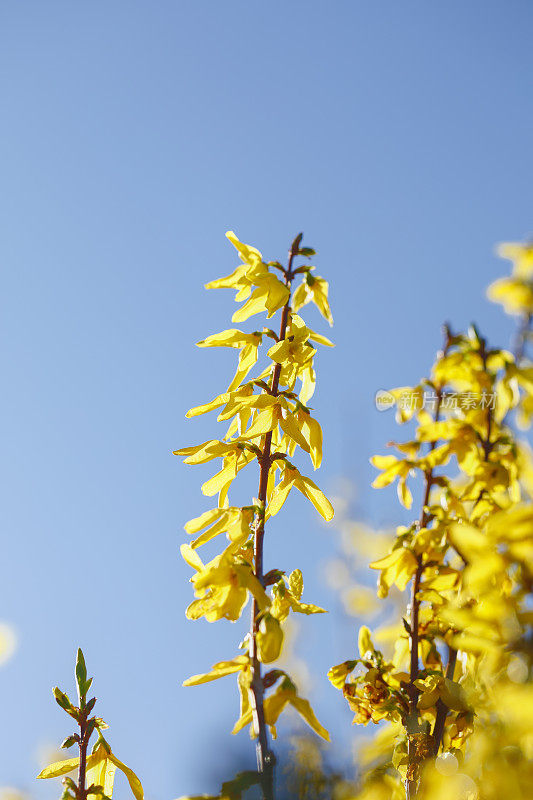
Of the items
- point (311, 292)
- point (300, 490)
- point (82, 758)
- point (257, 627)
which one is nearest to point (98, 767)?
point (82, 758)

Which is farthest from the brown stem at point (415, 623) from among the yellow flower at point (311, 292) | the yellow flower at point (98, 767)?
the yellow flower at point (98, 767)

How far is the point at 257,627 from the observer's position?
3.78ft

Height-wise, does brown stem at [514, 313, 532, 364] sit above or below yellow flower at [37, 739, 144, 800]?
above

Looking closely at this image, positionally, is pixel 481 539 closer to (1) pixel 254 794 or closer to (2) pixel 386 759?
(1) pixel 254 794

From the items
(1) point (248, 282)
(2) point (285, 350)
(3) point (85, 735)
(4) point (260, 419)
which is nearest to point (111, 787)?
(3) point (85, 735)

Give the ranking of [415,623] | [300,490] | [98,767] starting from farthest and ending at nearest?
1. [415,623]
2. [300,490]
3. [98,767]

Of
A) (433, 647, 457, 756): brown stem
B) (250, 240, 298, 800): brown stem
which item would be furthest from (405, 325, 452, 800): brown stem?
(250, 240, 298, 800): brown stem

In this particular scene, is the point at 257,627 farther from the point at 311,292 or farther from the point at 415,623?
the point at 311,292

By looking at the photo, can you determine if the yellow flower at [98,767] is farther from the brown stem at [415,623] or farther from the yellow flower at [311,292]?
the yellow flower at [311,292]

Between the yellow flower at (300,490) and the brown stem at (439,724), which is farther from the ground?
the yellow flower at (300,490)

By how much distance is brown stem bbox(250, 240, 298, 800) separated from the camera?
103cm

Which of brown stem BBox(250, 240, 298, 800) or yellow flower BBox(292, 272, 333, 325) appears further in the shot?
yellow flower BBox(292, 272, 333, 325)

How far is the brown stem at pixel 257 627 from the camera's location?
103 cm

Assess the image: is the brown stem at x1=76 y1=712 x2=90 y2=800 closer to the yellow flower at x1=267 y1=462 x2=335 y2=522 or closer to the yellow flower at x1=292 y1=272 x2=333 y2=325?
the yellow flower at x1=267 y1=462 x2=335 y2=522
